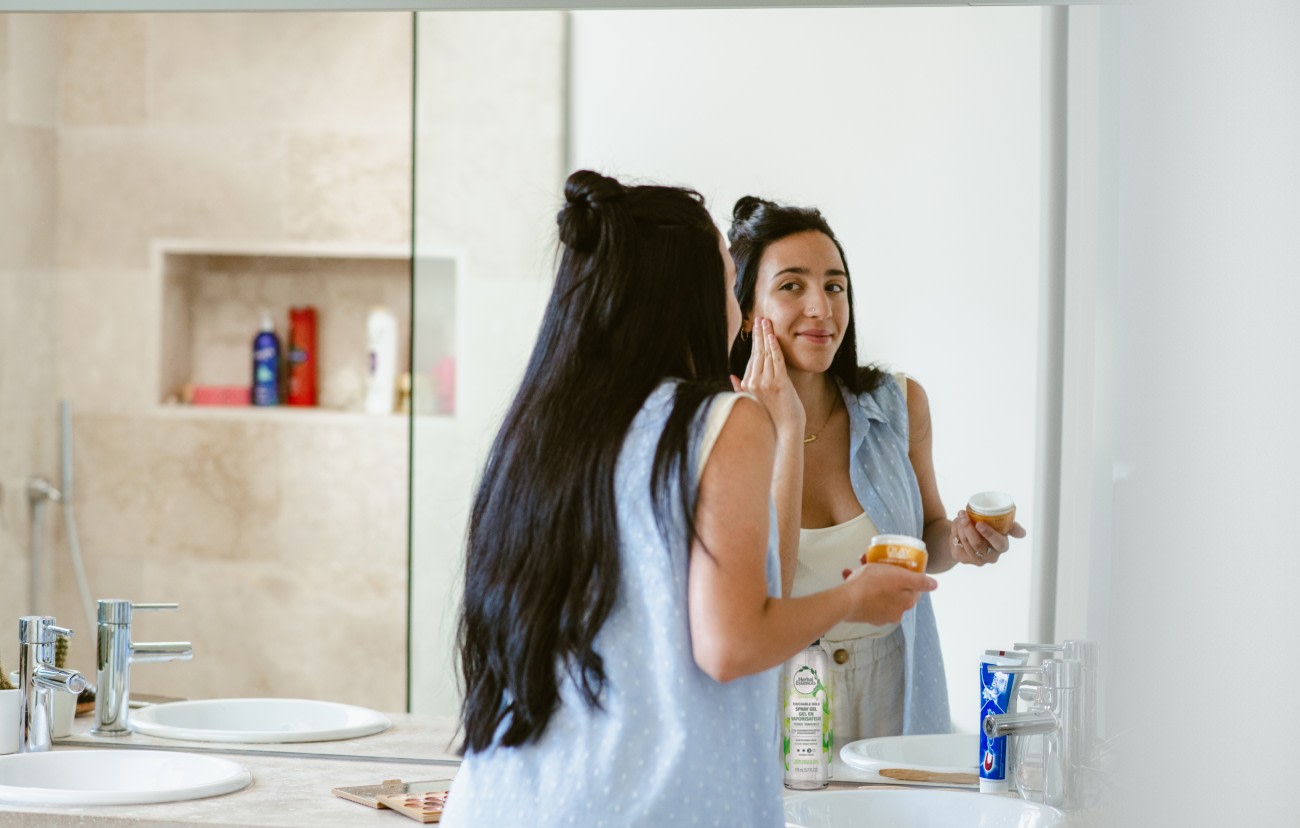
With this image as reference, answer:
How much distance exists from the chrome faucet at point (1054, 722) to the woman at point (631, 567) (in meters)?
0.38

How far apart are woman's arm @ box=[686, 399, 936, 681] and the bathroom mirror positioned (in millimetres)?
537

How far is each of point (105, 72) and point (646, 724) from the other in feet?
7.42

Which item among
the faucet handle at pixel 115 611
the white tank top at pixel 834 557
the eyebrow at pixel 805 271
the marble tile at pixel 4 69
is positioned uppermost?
the marble tile at pixel 4 69

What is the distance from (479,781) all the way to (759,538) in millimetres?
308

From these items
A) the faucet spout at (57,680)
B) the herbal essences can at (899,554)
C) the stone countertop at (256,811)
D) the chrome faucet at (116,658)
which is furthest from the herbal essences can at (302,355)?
the herbal essences can at (899,554)

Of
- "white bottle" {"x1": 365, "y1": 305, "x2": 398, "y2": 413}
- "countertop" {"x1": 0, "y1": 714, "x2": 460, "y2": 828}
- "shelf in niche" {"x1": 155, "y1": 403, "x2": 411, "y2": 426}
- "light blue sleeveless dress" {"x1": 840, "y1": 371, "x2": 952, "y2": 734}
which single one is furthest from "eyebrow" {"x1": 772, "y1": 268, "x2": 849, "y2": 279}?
"shelf in niche" {"x1": 155, "y1": 403, "x2": 411, "y2": 426}

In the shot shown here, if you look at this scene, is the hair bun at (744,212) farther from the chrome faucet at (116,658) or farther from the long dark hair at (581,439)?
the chrome faucet at (116,658)

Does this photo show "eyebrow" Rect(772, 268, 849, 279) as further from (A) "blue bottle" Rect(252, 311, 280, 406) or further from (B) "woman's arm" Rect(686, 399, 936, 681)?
(A) "blue bottle" Rect(252, 311, 280, 406)

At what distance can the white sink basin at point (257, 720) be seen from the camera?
5.29ft

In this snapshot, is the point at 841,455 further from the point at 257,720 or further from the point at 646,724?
the point at 257,720

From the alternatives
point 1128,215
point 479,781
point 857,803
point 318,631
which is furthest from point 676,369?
point 318,631

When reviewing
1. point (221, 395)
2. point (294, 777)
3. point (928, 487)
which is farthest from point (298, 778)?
point (221, 395)

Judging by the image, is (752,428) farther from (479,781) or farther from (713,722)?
(479,781)

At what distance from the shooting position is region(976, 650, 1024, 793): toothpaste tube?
55.7 inches
